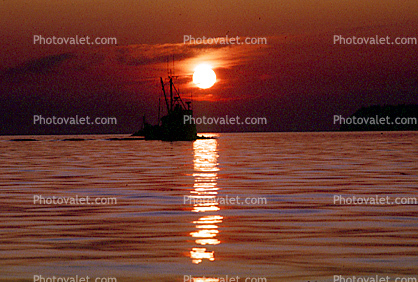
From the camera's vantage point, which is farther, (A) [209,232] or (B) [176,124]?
(B) [176,124]

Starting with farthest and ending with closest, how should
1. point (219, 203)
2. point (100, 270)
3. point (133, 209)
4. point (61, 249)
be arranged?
point (219, 203) < point (133, 209) < point (61, 249) < point (100, 270)

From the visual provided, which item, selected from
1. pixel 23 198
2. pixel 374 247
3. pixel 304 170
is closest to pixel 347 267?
pixel 374 247

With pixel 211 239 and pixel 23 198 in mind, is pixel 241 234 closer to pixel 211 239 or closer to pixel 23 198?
pixel 211 239

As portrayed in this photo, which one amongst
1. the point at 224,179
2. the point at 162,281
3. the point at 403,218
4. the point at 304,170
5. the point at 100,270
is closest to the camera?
the point at 162,281

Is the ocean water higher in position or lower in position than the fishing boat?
lower

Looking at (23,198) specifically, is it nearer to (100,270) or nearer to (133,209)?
(133,209)

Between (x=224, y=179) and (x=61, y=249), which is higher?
(x=224, y=179)

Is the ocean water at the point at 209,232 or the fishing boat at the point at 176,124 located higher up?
the fishing boat at the point at 176,124

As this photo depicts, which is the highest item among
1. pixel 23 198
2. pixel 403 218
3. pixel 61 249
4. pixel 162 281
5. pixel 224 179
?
pixel 224 179

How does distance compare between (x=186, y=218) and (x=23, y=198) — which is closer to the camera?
(x=186, y=218)

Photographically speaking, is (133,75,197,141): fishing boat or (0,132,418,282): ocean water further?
(133,75,197,141): fishing boat

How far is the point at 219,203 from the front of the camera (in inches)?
999

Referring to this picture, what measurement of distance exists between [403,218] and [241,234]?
18.6ft

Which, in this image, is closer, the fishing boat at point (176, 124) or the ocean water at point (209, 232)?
the ocean water at point (209, 232)
